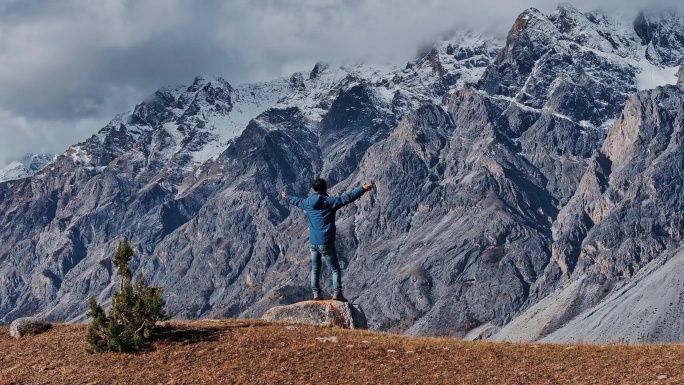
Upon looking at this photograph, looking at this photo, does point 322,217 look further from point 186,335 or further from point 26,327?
point 26,327

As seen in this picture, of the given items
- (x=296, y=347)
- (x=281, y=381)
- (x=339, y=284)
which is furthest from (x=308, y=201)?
(x=281, y=381)

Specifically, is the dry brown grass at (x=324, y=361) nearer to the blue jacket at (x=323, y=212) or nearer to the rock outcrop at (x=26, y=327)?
the rock outcrop at (x=26, y=327)

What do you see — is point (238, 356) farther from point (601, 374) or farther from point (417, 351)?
point (601, 374)

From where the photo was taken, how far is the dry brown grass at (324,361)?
23.0 m

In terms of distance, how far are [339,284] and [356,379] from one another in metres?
9.29

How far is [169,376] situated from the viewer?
2362cm

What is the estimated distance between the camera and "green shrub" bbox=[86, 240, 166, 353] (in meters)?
26.2

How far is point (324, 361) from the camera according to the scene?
24.7 meters

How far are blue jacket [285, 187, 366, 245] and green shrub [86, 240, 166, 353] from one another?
261 inches

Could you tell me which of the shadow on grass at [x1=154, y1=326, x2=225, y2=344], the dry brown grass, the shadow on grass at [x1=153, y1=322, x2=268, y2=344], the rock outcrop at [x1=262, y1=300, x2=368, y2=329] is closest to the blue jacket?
the rock outcrop at [x1=262, y1=300, x2=368, y2=329]

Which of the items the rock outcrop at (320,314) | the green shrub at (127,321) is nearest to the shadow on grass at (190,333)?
the green shrub at (127,321)

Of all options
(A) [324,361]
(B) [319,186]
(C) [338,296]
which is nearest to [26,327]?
(C) [338,296]

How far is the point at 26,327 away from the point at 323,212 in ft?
42.3

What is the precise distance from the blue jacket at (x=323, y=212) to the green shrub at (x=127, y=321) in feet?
21.7
